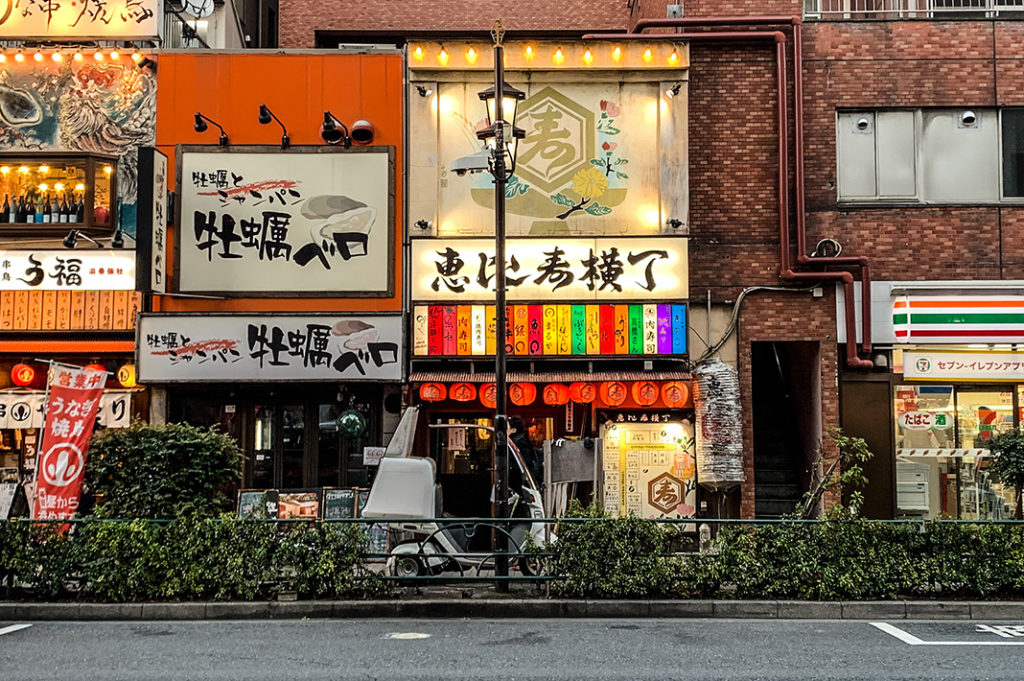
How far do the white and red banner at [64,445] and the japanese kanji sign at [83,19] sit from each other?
6789mm

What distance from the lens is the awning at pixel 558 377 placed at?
15.8 meters

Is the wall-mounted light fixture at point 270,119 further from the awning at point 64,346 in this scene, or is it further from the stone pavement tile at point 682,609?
the stone pavement tile at point 682,609

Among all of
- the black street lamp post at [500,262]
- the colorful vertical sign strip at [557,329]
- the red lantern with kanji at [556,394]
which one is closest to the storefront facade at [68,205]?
the colorful vertical sign strip at [557,329]

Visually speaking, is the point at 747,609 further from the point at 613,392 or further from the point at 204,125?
the point at 204,125

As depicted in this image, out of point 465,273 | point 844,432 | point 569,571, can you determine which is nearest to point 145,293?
point 465,273

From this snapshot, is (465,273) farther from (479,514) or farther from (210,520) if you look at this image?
(210,520)

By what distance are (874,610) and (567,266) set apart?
7559 millimetres

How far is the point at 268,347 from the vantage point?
52.2 ft

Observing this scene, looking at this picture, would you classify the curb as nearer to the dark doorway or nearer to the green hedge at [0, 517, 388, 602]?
the green hedge at [0, 517, 388, 602]

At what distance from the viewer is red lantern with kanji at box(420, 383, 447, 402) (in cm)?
1580

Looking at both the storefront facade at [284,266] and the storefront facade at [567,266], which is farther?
the storefront facade at [567,266]

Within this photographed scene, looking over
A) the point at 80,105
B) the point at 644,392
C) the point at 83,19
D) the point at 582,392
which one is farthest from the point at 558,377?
the point at 83,19

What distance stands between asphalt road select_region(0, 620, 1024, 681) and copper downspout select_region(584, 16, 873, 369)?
6650mm

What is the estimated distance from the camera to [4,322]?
16125 millimetres
